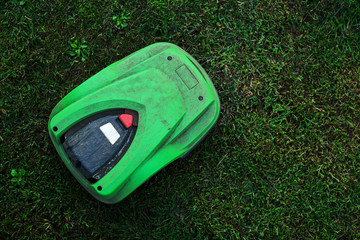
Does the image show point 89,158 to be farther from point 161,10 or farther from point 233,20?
point 233,20

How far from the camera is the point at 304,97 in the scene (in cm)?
228

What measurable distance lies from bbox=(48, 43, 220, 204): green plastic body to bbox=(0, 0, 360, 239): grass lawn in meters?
0.30

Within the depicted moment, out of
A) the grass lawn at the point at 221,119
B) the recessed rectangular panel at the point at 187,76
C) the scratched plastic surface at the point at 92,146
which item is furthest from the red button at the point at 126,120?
the grass lawn at the point at 221,119

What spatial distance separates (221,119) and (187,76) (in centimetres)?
45

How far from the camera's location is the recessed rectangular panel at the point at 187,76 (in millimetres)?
1896

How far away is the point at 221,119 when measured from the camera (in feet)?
7.22

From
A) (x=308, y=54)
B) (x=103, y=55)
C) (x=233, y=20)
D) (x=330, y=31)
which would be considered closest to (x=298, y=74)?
(x=308, y=54)

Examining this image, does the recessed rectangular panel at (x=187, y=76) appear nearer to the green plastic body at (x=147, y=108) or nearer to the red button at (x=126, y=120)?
the green plastic body at (x=147, y=108)

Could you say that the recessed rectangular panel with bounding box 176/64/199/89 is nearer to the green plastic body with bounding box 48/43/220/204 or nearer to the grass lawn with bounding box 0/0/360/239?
the green plastic body with bounding box 48/43/220/204

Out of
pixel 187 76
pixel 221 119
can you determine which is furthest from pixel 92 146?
pixel 221 119

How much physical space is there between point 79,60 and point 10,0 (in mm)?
633

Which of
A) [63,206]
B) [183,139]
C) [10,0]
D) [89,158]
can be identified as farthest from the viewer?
[10,0]

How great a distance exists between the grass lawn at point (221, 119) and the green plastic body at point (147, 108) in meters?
0.30

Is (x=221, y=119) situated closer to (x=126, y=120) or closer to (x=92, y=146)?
(x=126, y=120)
